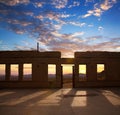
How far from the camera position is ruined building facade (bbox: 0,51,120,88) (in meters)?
24.3

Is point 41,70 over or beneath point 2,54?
beneath

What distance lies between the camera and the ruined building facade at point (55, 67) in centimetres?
2434

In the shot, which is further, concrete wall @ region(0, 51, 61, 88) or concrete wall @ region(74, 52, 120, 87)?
concrete wall @ region(74, 52, 120, 87)

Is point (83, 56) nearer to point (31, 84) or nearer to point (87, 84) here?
point (87, 84)

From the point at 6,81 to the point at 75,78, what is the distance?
7.95 metres

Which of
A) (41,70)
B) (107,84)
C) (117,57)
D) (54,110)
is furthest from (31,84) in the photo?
→ (54,110)

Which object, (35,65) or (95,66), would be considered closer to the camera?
(35,65)

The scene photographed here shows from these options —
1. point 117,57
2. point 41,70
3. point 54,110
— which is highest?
point 117,57

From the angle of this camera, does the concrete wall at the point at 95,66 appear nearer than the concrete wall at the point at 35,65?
No

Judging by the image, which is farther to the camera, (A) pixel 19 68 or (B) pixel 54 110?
(A) pixel 19 68

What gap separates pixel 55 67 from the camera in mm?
24547

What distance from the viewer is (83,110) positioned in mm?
11656

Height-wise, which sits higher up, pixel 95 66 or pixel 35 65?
pixel 35 65

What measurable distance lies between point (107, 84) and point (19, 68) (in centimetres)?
1041
